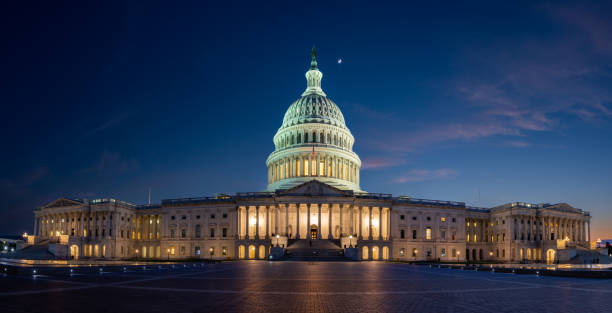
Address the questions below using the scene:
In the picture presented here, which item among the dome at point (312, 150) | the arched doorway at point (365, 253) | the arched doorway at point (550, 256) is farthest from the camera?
the dome at point (312, 150)

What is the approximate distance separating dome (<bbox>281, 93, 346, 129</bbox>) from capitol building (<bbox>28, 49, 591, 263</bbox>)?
9.86 metres

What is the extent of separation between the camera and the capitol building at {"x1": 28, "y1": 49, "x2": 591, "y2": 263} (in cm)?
10131

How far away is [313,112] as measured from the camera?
13825 cm

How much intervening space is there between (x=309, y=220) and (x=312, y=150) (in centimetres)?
2968

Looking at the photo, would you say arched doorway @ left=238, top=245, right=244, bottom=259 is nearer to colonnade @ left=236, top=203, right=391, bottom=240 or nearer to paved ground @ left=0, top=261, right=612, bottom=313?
colonnade @ left=236, top=203, right=391, bottom=240

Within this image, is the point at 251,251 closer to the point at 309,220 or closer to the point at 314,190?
the point at 309,220

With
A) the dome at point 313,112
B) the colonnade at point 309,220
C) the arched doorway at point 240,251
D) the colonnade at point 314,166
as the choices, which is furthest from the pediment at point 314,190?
the dome at point 313,112

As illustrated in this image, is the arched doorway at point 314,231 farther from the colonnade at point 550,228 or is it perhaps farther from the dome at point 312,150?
the colonnade at point 550,228

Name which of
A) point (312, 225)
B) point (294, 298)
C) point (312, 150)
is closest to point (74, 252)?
point (312, 225)

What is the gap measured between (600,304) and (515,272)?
25.2m

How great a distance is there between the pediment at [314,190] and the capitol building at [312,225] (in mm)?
222

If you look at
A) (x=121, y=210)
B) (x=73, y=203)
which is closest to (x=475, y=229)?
(x=121, y=210)

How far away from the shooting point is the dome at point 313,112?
135875 mm

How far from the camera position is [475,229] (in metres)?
120
